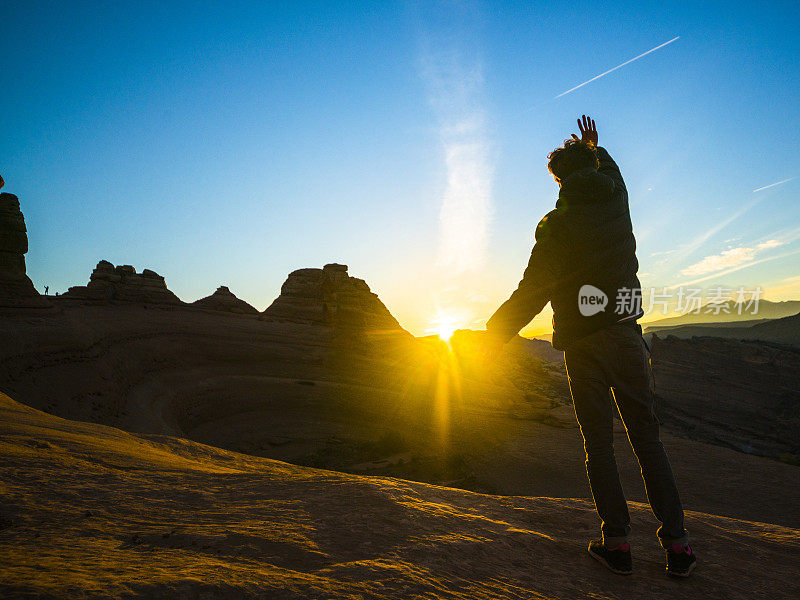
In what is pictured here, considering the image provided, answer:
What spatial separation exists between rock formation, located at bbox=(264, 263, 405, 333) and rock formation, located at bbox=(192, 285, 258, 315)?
1.96m

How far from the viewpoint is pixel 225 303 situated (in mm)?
30234

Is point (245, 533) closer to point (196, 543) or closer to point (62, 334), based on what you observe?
point (196, 543)

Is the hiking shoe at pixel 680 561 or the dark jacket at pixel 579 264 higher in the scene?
the dark jacket at pixel 579 264

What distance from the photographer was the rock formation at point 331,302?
34250mm

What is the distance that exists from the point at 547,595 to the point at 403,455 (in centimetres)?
1371

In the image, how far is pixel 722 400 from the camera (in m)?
29.0

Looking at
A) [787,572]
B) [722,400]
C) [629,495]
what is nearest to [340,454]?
[629,495]

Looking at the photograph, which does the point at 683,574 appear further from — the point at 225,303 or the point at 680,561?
the point at 225,303

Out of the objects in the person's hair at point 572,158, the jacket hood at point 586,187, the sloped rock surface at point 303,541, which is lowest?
the sloped rock surface at point 303,541

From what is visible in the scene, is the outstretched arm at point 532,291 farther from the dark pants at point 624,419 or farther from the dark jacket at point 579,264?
the dark pants at point 624,419

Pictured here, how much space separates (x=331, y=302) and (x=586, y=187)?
33419 mm

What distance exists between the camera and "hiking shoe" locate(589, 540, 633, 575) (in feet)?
6.98

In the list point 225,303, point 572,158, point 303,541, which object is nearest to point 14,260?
point 225,303

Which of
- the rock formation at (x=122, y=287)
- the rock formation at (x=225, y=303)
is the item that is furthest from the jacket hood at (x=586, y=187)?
the rock formation at (x=225, y=303)
